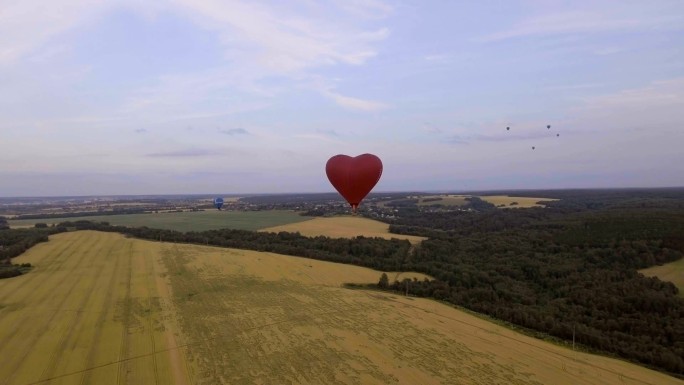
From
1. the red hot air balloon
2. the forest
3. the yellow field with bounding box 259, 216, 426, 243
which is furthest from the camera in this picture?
the yellow field with bounding box 259, 216, 426, 243

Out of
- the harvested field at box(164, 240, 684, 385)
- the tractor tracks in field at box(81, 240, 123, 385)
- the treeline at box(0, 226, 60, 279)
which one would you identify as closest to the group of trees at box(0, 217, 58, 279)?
the treeline at box(0, 226, 60, 279)


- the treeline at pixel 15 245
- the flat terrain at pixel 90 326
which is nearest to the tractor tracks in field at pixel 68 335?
the flat terrain at pixel 90 326

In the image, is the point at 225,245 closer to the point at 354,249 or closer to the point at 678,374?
the point at 354,249

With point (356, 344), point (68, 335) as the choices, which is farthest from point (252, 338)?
point (68, 335)

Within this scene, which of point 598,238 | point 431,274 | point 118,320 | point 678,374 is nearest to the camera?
point 678,374

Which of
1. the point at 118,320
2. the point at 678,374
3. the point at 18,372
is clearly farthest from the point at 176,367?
the point at 678,374

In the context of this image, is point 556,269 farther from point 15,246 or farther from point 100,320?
point 15,246

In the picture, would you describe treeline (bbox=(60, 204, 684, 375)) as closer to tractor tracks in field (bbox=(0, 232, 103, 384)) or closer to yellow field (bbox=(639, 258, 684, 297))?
yellow field (bbox=(639, 258, 684, 297))

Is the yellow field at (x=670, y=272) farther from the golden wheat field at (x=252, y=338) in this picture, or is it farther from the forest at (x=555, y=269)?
the golden wheat field at (x=252, y=338)
